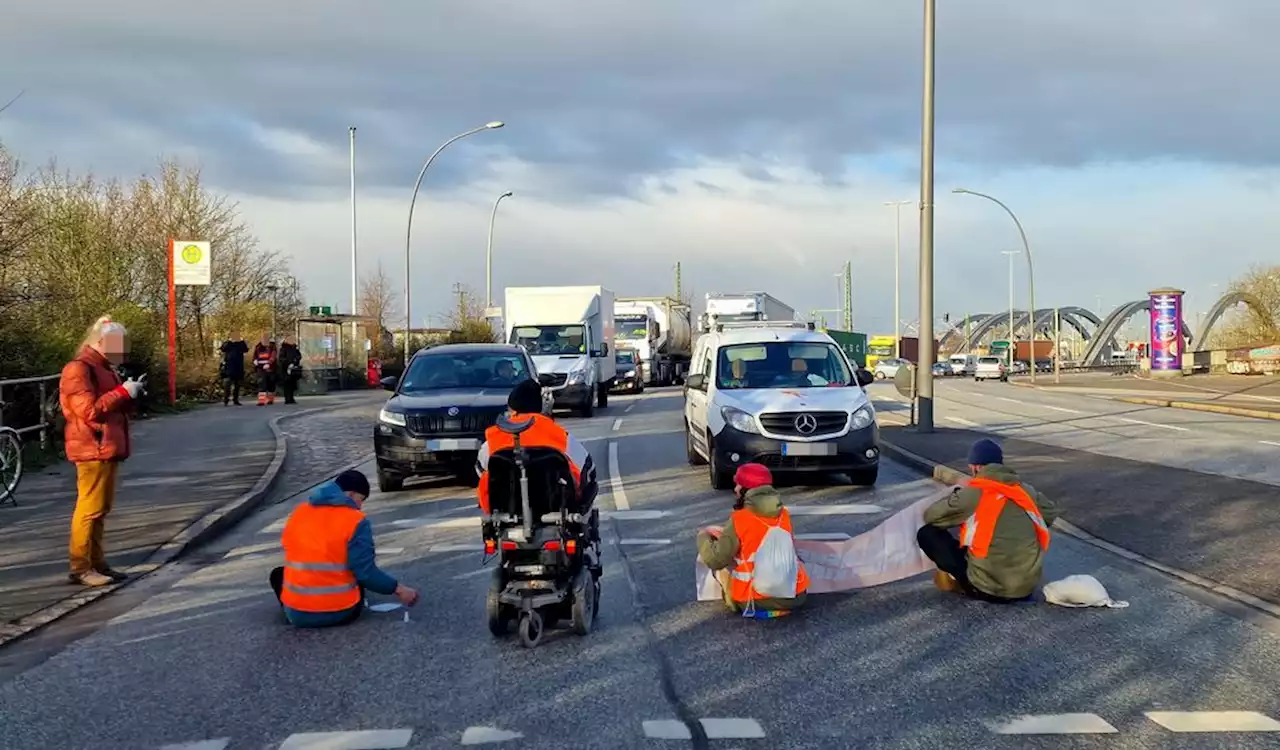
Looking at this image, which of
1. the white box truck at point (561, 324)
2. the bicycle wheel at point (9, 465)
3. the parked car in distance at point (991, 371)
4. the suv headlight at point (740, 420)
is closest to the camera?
the bicycle wheel at point (9, 465)

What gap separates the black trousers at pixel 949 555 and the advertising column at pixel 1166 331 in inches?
2192

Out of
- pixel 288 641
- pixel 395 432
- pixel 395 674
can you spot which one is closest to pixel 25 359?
pixel 395 432

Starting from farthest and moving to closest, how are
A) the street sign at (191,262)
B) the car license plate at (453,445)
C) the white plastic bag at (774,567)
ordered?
the street sign at (191,262) < the car license plate at (453,445) < the white plastic bag at (774,567)

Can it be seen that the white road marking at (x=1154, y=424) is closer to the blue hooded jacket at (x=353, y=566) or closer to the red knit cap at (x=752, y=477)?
the red knit cap at (x=752, y=477)

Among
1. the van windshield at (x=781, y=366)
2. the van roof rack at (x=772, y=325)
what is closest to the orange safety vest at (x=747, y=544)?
the van windshield at (x=781, y=366)

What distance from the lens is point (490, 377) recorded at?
15328mm

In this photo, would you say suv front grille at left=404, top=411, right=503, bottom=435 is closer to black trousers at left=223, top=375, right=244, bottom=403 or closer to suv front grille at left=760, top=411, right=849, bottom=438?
suv front grille at left=760, top=411, right=849, bottom=438

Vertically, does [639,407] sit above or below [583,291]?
below

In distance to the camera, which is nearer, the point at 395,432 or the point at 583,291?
the point at 395,432

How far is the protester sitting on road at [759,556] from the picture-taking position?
709 cm

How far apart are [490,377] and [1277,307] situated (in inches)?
2796

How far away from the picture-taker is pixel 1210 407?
31.1 m

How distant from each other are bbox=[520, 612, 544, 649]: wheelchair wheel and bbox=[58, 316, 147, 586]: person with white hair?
11.9ft

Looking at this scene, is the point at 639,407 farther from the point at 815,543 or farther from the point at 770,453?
the point at 815,543
